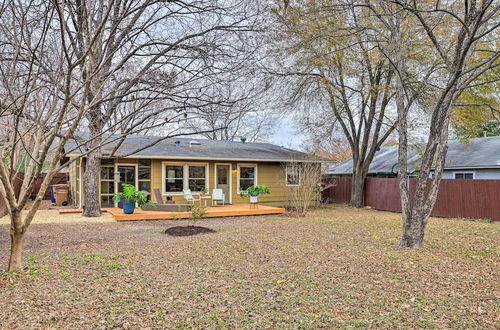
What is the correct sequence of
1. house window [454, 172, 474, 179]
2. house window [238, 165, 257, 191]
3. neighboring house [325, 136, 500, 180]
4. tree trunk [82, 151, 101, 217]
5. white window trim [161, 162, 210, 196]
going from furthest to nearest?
house window [454, 172, 474, 179]
neighboring house [325, 136, 500, 180]
house window [238, 165, 257, 191]
white window trim [161, 162, 210, 196]
tree trunk [82, 151, 101, 217]

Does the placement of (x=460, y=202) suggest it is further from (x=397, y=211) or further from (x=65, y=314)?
(x=65, y=314)

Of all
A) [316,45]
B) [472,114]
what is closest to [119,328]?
[316,45]

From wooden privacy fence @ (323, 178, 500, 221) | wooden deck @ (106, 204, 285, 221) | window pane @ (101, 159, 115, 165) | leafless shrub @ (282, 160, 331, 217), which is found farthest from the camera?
window pane @ (101, 159, 115, 165)

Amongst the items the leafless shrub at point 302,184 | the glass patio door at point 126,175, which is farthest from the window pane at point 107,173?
the leafless shrub at point 302,184

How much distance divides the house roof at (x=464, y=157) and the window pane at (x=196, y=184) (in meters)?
6.94

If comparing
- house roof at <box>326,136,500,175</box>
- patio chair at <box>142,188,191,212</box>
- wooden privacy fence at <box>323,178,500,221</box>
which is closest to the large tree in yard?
wooden privacy fence at <box>323,178,500,221</box>

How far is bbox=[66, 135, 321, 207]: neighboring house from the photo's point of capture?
13203mm

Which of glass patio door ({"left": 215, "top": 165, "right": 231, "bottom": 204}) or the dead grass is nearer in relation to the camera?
the dead grass

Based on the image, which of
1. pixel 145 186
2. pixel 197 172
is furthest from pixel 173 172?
pixel 145 186

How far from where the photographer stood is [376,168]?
21.1 m

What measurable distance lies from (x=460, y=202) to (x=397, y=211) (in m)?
2.72

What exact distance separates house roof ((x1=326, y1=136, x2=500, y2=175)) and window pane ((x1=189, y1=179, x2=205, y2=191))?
22.8 ft

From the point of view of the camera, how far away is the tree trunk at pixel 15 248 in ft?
15.2

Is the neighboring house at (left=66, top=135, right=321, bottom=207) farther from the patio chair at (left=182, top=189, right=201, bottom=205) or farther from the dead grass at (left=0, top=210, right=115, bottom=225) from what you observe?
the dead grass at (left=0, top=210, right=115, bottom=225)
